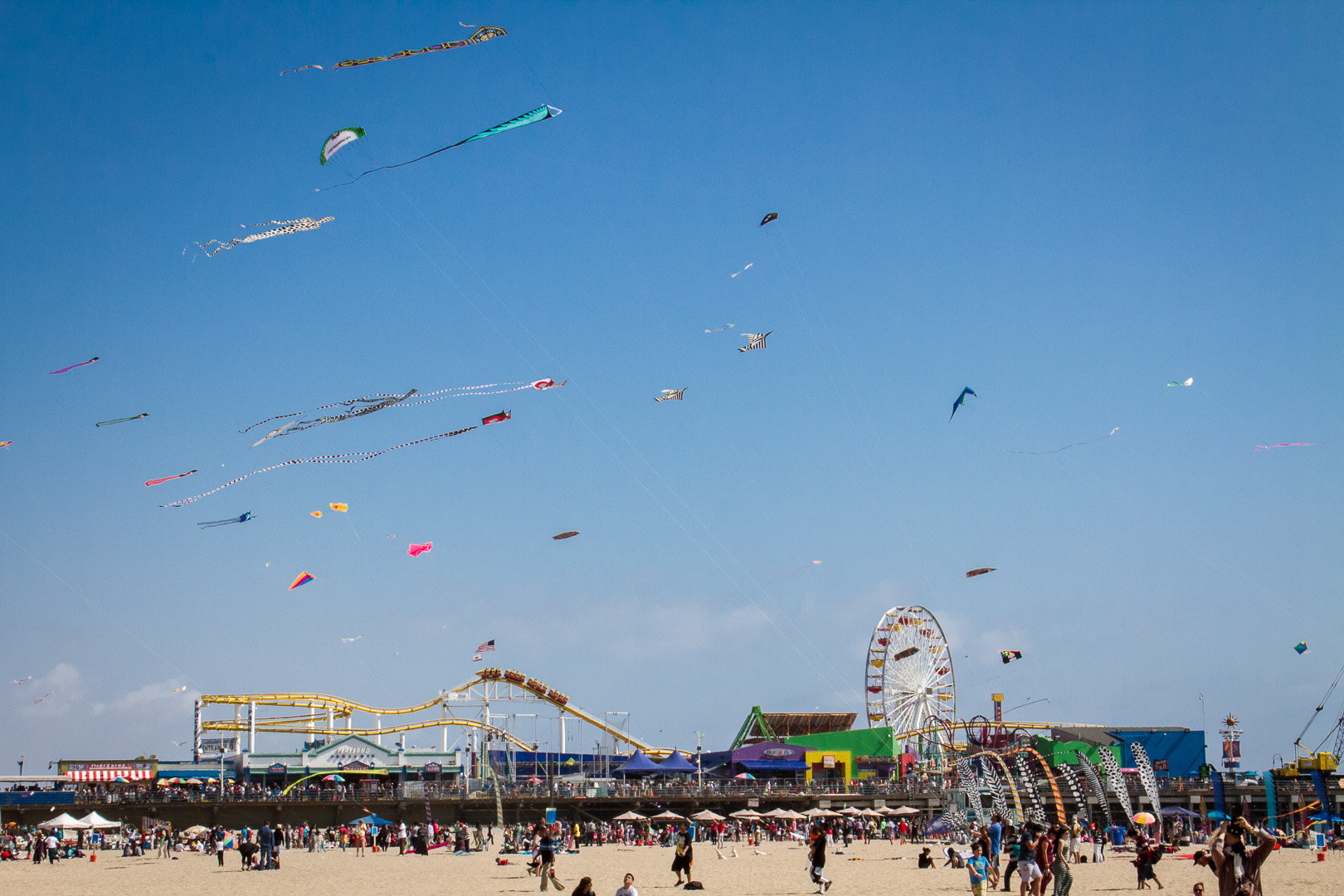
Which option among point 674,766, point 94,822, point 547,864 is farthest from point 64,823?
point 674,766

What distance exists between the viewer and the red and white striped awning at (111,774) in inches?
1806

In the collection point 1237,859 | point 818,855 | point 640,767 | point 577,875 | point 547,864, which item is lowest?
point 577,875

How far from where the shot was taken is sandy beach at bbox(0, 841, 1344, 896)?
18750 millimetres

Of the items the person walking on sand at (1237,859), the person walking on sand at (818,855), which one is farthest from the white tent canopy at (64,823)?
the person walking on sand at (1237,859)

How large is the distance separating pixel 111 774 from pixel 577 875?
3169cm

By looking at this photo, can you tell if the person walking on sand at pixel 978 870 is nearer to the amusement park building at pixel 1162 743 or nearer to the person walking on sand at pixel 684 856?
the person walking on sand at pixel 684 856

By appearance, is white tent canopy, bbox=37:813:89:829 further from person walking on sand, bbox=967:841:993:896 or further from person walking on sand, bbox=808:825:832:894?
person walking on sand, bbox=967:841:993:896

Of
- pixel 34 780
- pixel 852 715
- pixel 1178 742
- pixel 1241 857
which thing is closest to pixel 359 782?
pixel 34 780

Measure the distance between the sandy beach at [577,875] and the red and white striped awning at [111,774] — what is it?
18.4 meters

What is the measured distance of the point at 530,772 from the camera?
189ft

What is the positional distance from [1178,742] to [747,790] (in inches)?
949

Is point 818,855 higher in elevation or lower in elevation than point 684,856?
higher

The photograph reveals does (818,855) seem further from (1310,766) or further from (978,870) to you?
(1310,766)

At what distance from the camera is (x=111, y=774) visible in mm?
46781
